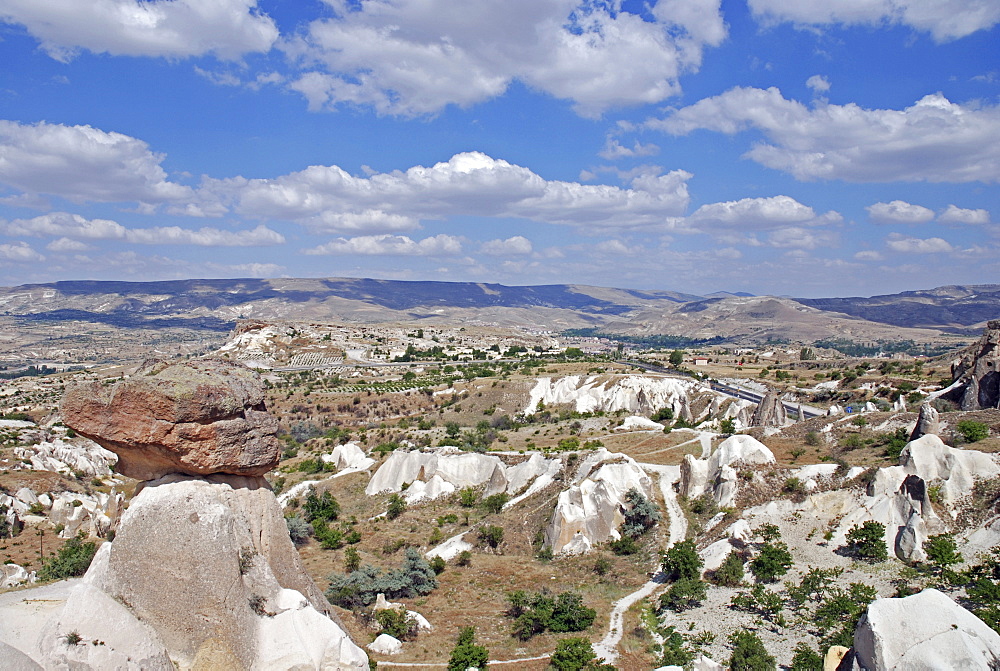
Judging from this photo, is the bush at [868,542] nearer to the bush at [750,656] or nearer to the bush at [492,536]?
the bush at [750,656]

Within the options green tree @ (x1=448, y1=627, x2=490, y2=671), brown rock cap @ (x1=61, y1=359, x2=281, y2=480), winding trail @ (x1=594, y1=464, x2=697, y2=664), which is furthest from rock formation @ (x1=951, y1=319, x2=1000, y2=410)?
brown rock cap @ (x1=61, y1=359, x2=281, y2=480)

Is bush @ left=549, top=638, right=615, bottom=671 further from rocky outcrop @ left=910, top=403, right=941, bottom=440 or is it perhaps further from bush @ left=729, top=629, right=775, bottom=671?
rocky outcrop @ left=910, top=403, right=941, bottom=440

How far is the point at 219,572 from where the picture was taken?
10.5m

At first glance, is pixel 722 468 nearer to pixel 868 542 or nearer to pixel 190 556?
pixel 868 542

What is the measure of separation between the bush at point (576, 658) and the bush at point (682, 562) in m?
6.35

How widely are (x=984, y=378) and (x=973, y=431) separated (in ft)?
47.8

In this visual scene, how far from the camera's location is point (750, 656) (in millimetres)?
16094

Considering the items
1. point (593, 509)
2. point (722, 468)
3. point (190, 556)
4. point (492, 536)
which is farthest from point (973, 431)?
point (190, 556)

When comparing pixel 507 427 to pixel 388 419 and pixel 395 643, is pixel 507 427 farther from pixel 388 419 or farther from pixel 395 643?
pixel 395 643

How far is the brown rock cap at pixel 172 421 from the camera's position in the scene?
36.2 ft

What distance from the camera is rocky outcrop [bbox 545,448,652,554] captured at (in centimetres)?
2836

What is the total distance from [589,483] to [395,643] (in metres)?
13.8

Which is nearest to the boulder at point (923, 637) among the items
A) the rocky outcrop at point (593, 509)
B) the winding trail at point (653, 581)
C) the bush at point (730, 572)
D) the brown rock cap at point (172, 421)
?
the winding trail at point (653, 581)

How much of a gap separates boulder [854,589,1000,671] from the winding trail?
855cm
